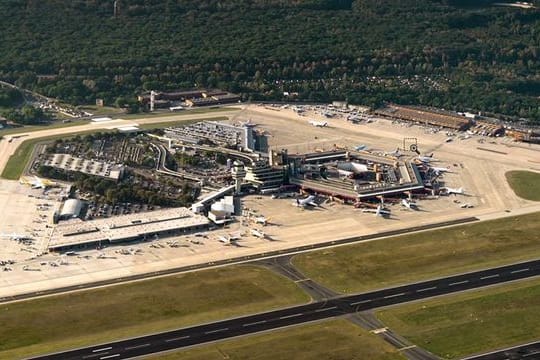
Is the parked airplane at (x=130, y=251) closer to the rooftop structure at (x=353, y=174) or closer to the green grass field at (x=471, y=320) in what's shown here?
the green grass field at (x=471, y=320)

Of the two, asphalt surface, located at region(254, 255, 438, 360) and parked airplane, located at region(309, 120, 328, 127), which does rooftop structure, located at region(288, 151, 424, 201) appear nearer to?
parked airplane, located at region(309, 120, 328, 127)

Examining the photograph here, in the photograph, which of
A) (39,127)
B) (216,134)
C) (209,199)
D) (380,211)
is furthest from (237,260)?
(39,127)

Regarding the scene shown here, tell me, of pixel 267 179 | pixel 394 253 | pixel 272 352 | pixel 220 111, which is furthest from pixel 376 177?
pixel 272 352

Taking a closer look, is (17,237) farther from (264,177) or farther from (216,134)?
(216,134)

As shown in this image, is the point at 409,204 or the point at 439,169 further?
the point at 439,169

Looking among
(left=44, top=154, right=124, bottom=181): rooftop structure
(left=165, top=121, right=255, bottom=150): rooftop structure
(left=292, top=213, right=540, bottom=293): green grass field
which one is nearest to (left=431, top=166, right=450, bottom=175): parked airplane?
(left=292, top=213, right=540, bottom=293): green grass field

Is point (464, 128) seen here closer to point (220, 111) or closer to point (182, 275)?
point (220, 111)
